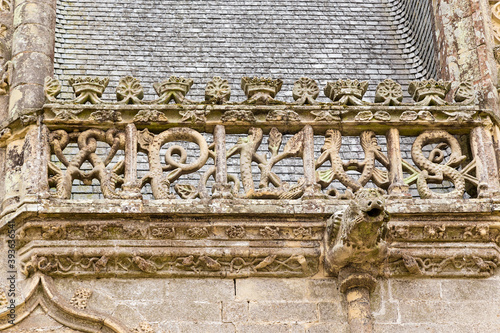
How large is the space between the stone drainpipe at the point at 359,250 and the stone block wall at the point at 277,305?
109mm

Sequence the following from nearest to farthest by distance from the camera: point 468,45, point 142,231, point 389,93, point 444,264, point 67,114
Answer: point 142,231 < point 444,264 < point 67,114 < point 389,93 < point 468,45

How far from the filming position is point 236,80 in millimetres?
12477

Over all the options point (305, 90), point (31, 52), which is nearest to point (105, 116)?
point (31, 52)

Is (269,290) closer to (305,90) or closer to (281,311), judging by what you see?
(281,311)

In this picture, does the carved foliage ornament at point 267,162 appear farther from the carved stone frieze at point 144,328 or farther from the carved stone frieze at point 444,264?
the carved stone frieze at point 144,328

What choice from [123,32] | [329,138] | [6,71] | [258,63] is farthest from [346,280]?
[123,32]

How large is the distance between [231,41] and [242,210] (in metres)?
4.60

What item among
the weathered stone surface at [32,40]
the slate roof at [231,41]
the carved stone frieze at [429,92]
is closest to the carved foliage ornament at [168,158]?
the weathered stone surface at [32,40]

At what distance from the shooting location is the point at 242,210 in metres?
8.95

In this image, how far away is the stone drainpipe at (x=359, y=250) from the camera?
845 centimetres

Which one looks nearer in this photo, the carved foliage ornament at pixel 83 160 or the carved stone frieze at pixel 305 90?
the carved foliage ornament at pixel 83 160

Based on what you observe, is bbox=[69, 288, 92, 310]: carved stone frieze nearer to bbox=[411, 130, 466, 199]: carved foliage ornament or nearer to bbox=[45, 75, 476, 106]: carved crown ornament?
bbox=[45, 75, 476, 106]: carved crown ornament

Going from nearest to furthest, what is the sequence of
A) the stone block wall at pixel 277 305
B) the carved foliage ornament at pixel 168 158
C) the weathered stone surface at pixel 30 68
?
the stone block wall at pixel 277 305, the carved foliage ornament at pixel 168 158, the weathered stone surface at pixel 30 68

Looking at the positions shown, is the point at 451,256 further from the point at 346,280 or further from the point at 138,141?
the point at 138,141
